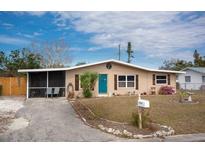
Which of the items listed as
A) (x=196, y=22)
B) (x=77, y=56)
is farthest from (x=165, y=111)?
(x=77, y=56)

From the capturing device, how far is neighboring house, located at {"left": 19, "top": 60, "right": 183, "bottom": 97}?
15836 millimetres

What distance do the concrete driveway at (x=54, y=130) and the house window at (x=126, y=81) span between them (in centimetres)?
638

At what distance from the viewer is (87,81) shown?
15336 millimetres

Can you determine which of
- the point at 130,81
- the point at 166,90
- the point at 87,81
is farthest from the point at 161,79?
the point at 87,81

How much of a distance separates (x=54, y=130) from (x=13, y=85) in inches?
359

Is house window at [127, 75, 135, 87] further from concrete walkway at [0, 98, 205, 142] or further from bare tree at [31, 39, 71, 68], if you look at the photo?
concrete walkway at [0, 98, 205, 142]

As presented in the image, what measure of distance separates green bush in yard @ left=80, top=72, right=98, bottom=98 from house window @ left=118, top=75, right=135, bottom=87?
1740 mm

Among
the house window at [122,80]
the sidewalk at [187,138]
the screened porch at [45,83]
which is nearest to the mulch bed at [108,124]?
the sidewalk at [187,138]

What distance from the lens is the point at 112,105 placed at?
39.1ft

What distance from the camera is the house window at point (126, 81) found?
16.7 m

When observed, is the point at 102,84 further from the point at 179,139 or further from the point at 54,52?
the point at 179,139
